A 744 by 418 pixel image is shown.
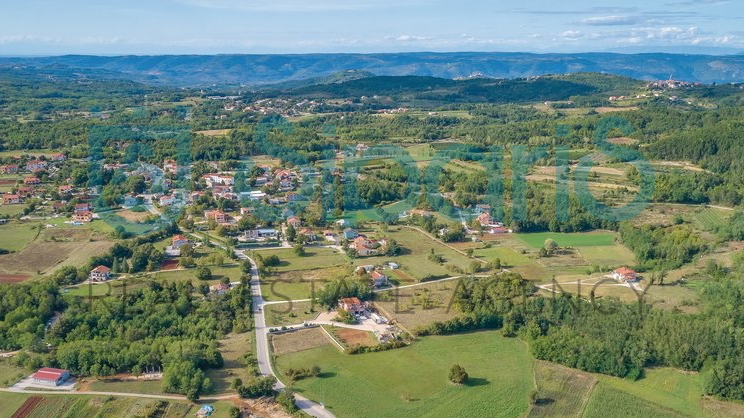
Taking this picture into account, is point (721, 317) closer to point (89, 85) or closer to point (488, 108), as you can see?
point (488, 108)

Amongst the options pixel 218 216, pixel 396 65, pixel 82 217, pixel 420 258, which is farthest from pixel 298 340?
pixel 396 65

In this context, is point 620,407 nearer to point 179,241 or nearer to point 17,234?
point 179,241

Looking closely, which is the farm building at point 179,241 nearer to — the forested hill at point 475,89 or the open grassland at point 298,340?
the open grassland at point 298,340

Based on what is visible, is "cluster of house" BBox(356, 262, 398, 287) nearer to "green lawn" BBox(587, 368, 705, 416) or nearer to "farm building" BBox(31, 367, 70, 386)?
"green lawn" BBox(587, 368, 705, 416)

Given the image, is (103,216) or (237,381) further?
(103,216)

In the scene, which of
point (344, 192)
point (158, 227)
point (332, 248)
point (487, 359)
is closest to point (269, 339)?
point (487, 359)

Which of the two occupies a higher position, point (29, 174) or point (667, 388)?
point (29, 174)
